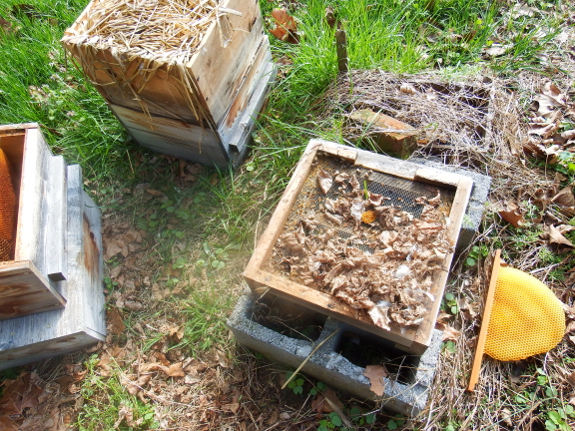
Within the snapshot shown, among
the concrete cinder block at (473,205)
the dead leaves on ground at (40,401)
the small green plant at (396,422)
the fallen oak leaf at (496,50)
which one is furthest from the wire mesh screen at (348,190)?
the fallen oak leaf at (496,50)

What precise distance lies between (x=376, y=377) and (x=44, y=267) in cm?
180

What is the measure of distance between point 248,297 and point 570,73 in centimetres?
318

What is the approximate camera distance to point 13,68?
12.5ft

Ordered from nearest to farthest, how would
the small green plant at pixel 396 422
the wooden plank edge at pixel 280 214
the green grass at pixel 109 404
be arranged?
the wooden plank edge at pixel 280 214 → the small green plant at pixel 396 422 → the green grass at pixel 109 404

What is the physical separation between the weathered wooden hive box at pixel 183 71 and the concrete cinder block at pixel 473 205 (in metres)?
1.36

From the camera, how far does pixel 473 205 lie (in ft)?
8.79

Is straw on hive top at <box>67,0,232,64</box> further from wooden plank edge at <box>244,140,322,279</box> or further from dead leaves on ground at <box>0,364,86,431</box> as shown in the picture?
dead leaves on ground at <box>0,364,86,431</box>

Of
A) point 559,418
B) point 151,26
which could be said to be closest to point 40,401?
point 151,26

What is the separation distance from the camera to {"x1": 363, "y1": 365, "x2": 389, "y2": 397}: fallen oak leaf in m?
2.11

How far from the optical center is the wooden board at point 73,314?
2.43 metres

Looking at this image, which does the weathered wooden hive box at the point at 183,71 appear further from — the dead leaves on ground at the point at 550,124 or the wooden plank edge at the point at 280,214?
the dead leaves on ground at the point at 550,124

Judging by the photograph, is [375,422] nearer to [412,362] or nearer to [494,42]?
[412,362]

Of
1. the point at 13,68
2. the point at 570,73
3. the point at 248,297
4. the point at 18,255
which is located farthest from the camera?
the point at 13,68

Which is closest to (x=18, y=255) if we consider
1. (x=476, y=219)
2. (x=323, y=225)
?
(x=323, y=225)
